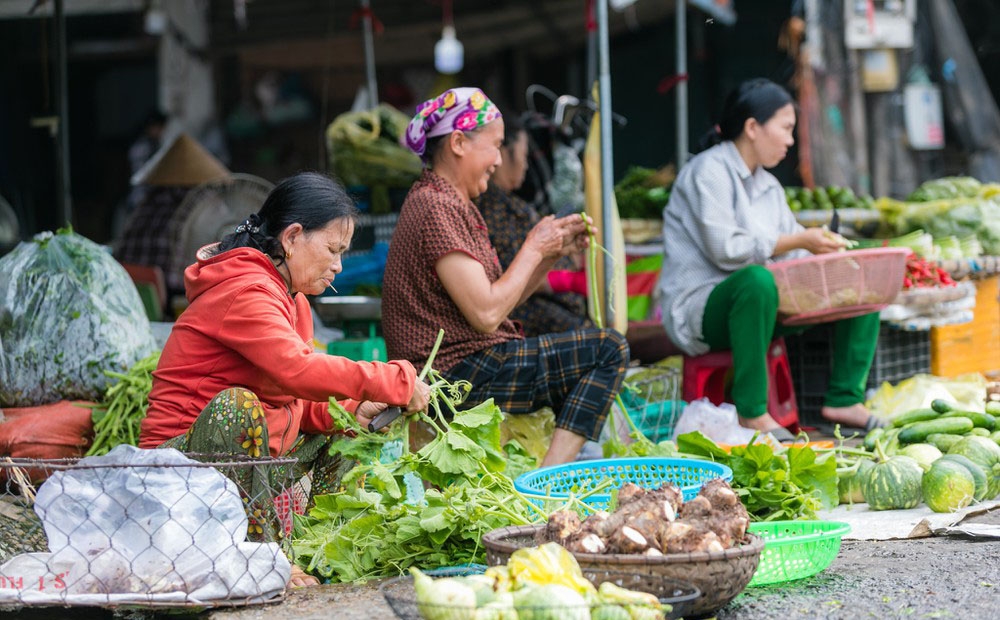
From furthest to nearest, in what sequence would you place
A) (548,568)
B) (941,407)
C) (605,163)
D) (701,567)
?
(605,163), (941,407), (701,567), (548,568)

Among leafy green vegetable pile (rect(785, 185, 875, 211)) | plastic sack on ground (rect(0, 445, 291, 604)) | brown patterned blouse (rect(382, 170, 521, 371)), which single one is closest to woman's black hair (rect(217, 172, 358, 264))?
brown patterned blouse (rect(382, 170, 521, 371))

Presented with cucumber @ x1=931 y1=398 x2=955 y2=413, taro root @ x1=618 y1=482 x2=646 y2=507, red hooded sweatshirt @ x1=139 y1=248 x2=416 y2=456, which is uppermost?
red hooded sweatshirt @ x1=139 y1=248 x2=416 y2=456

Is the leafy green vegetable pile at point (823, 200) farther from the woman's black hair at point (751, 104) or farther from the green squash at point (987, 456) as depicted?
the green squash at point (987, 456)

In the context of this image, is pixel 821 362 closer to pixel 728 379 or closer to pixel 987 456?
pixel 728 379

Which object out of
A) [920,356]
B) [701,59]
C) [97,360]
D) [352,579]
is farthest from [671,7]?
[352,579]

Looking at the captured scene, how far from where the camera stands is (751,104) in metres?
4.97

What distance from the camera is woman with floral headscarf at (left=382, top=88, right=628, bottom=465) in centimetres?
379

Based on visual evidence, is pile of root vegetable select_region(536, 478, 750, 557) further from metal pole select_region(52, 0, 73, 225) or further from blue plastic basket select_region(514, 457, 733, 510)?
metal pole select_region(52, 0, 73, 225)

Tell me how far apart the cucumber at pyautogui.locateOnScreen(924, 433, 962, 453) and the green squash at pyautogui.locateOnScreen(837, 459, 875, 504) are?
0.36 metres

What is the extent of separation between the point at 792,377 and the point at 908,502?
5.79ft

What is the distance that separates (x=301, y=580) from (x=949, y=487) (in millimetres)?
2110

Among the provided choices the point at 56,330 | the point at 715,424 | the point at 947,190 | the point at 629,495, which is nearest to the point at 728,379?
the point at 715,424

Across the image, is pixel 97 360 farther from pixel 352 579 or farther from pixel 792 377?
pixel 792 377

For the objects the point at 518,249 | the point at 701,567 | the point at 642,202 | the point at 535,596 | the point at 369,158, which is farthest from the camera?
the point at 642,202
